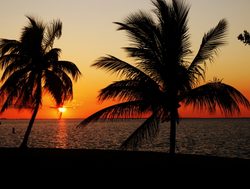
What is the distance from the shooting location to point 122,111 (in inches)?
443

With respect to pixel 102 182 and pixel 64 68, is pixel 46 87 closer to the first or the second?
pixel 64 68

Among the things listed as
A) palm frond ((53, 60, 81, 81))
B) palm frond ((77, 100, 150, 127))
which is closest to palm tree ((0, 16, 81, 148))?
palm frond ((53, 60, 81, 81))

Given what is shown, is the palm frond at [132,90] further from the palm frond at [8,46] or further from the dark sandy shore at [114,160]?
the palm frond at [8,46]

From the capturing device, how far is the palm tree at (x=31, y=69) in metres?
19.0

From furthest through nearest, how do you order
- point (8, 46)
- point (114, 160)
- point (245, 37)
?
point (8, 46)
point (114, 160)
point (245, 37)

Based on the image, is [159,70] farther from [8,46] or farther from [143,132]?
[8,46]

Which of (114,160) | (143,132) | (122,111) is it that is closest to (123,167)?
(114,160)

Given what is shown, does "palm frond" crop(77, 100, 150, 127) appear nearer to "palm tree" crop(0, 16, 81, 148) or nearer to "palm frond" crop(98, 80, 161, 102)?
"palm frond" crop(98, 80, 161, 102)

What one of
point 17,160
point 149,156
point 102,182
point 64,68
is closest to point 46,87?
point 64,68

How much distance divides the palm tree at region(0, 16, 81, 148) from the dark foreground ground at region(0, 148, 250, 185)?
4.88 meters

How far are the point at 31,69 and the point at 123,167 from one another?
994 cm

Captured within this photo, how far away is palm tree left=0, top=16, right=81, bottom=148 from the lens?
19.0 m

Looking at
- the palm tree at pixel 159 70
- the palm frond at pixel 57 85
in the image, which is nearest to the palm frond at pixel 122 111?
the palm tree at pixel 159 70

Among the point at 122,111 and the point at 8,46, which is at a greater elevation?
the point at 8,46
